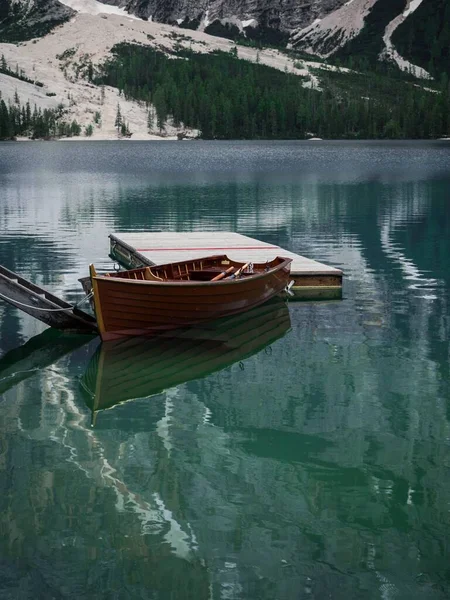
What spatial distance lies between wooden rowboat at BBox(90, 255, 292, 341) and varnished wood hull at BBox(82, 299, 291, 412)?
1.26ft

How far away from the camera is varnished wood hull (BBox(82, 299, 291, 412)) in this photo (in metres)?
19.9

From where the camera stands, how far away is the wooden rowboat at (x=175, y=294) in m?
22.8

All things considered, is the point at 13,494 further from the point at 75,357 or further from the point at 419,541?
the point at 75,357

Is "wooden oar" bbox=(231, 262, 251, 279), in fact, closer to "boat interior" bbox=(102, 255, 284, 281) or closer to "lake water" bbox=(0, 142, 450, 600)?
"boat interior" bbox=(102, 255, 284, 281)

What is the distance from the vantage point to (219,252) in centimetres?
3441

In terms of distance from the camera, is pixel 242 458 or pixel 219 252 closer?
pixel 242 458

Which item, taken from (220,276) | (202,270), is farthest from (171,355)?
(202,270)

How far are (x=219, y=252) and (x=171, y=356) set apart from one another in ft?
40.9

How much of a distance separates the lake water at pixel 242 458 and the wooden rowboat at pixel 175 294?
0.80 metres

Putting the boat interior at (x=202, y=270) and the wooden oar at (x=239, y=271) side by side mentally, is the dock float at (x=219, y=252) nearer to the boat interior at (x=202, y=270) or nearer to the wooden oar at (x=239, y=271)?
the boat interior at (x=202, y=270)

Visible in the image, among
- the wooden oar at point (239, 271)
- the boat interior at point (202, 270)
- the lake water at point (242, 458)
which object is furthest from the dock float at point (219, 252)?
the wooden oar at point (239, 271)

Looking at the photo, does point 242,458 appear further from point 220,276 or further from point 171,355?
point 220,276

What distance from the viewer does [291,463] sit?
15000mm

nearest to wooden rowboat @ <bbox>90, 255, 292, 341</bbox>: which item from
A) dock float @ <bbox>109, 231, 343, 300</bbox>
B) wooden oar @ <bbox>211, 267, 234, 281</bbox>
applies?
wooden oar @ <bbox>211, 267, 234, 281</bbox>
